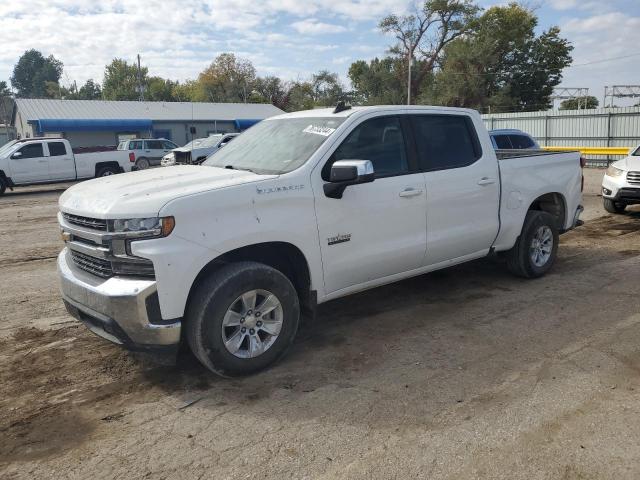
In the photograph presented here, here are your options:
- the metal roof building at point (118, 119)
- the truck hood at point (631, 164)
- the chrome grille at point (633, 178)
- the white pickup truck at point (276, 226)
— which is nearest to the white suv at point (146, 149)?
the metal roof building at point (118, 119)

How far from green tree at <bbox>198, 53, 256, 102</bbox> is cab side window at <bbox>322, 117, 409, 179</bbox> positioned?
237 ft

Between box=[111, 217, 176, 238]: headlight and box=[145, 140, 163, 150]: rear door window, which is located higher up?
box=[145, 140, 163, 150]: rear door window

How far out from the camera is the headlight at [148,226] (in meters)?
3.54

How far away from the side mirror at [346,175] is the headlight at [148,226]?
1266 mm

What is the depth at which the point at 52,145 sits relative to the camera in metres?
19.4

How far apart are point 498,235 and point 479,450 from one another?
124 inches

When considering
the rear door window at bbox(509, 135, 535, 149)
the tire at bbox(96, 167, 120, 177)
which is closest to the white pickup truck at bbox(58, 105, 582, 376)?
the rear door window at bbox(509, 135, 535, 149)

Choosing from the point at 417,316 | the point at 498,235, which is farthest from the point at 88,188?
the point at 498,235

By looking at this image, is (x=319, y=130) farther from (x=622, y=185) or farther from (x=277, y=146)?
(x=622, y=185)

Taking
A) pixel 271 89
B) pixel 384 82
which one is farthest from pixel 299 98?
pixel 384 82

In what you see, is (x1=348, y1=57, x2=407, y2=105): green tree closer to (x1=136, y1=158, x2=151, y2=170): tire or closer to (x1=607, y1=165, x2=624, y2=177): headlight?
(x1=136, y1=158, x2=151, y2=170): tire

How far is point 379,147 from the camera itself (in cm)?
483

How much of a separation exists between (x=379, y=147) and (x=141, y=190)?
2.06 meters

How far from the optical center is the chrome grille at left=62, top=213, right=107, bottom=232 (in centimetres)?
371
